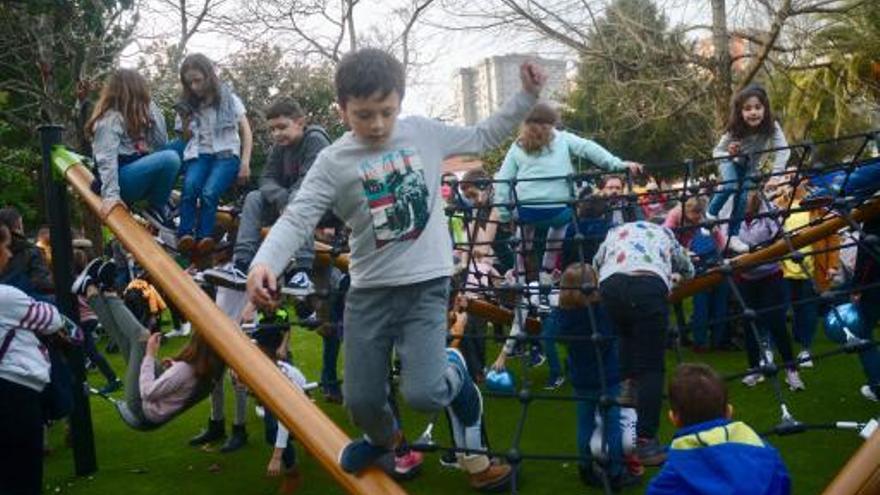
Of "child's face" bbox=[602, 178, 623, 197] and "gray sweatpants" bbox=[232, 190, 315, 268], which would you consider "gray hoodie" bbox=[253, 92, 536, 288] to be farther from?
"child's face" bbox=[602, 178, 623, 197]

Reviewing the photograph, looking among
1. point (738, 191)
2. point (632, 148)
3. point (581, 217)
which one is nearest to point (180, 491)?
point (581, 217)

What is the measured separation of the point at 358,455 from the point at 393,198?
2.69ft

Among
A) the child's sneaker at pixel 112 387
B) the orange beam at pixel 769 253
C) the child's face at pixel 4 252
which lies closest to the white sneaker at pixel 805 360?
the orange beam at pixel 769 253

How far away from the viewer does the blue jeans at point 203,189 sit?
178 inches

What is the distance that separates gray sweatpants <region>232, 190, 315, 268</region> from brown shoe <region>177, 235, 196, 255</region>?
215mm

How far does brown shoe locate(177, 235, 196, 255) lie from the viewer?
4348 mm

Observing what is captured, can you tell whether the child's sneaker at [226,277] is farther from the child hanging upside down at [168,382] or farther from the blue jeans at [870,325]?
the blue jeans at [870,325]

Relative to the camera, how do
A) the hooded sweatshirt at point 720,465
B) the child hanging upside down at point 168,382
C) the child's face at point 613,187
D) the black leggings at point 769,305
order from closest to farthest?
the hooded sweatshirt at point 720,465 < the child hanging upside down at point 168,382 < the black leggings at point 769,305 < the child's face at point 613,187

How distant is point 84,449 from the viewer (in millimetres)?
4785

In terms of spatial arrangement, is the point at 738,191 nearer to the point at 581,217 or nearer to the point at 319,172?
the point at 581,217

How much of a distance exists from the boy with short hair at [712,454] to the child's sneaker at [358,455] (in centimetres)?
90

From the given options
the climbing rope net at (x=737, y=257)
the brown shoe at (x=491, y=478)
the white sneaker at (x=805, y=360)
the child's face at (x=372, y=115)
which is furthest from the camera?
the brown shoe at (x=491, y=478)

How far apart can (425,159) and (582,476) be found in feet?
6.62

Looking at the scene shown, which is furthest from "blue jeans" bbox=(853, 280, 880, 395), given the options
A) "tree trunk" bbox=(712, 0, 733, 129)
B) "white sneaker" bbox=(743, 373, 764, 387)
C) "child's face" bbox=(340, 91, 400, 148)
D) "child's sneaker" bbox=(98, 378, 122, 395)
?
"tree trunk" bbox=(712, 0, 733, 129)
